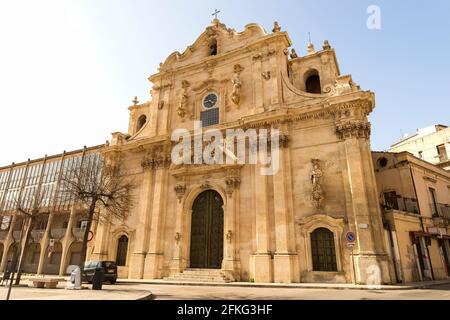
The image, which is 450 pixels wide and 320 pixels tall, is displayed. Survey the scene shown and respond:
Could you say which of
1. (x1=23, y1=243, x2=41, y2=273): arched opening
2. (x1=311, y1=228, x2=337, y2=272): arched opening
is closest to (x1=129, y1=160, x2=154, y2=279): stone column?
(x1=311, y1=228, x2=337, y2=272): arched opening

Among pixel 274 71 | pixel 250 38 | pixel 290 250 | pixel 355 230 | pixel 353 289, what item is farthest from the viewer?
pixel 250 38

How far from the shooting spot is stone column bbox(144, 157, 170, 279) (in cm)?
2052

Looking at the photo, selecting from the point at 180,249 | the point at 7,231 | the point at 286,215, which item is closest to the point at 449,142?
the point at 286,215

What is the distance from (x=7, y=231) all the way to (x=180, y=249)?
27.4 m

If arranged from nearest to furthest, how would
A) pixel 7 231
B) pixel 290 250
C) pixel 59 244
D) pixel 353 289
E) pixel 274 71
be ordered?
pixel 353 289
pixel 290 250
pixel 274 71
pixel 59 244
pixel 7 231

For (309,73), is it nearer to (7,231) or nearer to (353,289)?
(353,289)

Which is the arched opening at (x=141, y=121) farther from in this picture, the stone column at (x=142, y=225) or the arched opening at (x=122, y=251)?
the arched opening at (x=122, y=251)

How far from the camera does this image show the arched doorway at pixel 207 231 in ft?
65.3

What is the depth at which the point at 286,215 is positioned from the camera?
17875mm

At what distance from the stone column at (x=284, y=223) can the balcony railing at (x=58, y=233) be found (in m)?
23.7

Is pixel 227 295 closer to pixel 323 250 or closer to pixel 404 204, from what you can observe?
pixel 323 250

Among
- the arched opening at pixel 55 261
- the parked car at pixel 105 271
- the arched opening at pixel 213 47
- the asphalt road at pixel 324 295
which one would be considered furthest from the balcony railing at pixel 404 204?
the arched opening at pixel 55 261

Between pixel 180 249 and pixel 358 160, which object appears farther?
pixel 180 249

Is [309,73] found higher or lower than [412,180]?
higher
